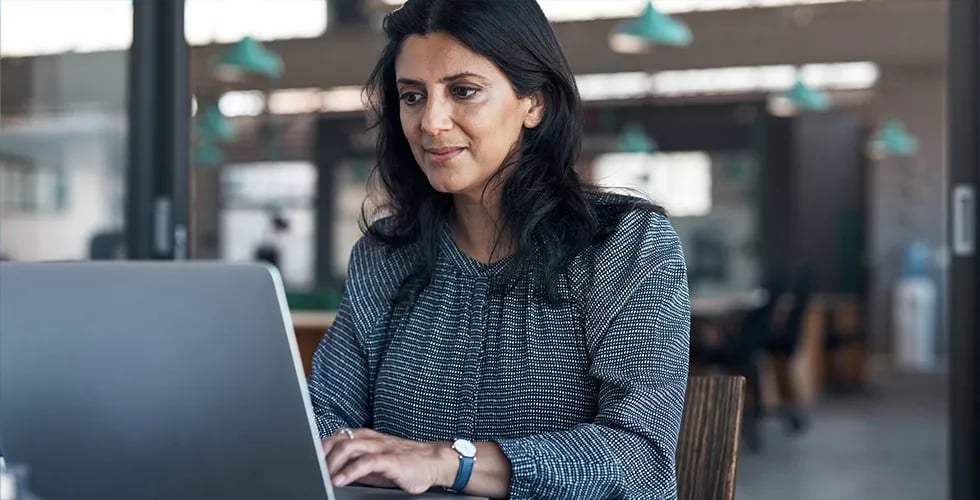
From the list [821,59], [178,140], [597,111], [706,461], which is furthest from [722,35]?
[706,461]

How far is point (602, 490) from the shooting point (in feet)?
4.82

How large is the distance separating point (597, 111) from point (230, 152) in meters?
4.46

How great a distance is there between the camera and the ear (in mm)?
1816

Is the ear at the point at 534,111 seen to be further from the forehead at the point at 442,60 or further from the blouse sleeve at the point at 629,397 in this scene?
the blouse sleeve at the point at 629,397

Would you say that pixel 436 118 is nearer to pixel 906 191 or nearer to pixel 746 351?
pixel 746 351

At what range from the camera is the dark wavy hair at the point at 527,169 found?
68.2 inches

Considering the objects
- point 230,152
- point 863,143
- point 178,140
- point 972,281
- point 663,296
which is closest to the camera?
point 663,296

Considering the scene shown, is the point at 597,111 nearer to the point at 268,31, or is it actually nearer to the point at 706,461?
the point at 268,31

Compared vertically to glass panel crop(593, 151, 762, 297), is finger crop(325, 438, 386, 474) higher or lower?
lower

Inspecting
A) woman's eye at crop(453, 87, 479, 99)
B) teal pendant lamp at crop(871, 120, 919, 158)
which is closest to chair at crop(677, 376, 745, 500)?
woman's eye at crop(453, 87, 479, 99)

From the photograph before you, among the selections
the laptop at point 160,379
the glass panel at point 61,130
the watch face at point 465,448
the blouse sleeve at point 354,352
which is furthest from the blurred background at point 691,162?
the laptop at point 160,379

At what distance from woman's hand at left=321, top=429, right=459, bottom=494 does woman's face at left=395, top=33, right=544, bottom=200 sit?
471mm

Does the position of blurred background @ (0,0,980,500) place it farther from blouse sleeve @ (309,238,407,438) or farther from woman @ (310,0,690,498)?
blouse sleeve @ (309,238,407,438)

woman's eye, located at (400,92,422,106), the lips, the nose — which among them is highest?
woman's eye, located at (400,92,422,106)
